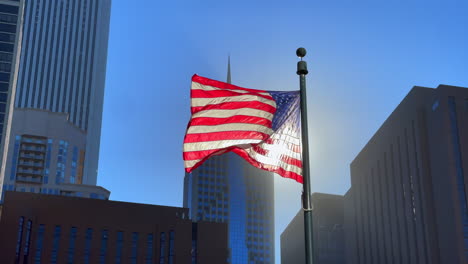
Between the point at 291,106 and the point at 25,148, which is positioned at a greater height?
the point at 25,148

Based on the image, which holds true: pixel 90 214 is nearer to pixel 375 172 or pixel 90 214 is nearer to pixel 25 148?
pixel 375 172

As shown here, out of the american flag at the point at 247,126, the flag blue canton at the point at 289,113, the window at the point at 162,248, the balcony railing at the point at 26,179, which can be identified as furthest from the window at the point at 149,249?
the flag blue canton at the point at 289,113

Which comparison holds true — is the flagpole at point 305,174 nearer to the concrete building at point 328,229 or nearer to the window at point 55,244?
the window at point 55,244

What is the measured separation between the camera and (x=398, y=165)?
114 meters

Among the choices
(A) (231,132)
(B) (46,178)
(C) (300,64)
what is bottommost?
(A) (231,132)

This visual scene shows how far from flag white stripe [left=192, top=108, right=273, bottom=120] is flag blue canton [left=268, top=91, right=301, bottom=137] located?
0.75ft

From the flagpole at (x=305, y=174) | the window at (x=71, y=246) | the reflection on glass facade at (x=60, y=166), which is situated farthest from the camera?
the reflection on glass facade at (x=60, y=166)

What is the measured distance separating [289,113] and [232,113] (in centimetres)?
147

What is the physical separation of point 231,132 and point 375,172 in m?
115

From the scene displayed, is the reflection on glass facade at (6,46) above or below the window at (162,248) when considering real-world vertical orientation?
above

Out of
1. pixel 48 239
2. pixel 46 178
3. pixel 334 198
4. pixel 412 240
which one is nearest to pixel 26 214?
pixel 48 239

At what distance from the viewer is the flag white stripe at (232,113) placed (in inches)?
649

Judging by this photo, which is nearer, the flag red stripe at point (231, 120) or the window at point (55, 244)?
the flag red stripe at point (231, 120)

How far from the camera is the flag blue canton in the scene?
16281 mm
